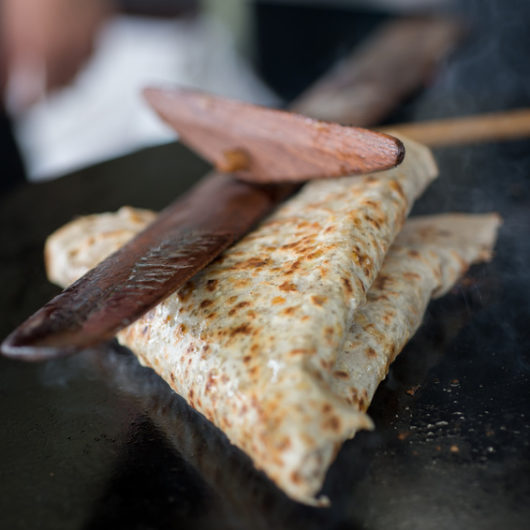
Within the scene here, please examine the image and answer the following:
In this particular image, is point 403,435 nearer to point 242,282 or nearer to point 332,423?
point 332,423

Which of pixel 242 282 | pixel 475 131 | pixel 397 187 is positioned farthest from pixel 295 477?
pixel 475 131

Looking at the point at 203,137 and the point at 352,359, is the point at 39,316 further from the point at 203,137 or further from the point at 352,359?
the point at 203,137

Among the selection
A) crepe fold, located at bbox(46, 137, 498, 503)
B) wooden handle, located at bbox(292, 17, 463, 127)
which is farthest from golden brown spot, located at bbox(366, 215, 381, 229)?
wooden handle, located at bbox(292, 17, 463, 127)

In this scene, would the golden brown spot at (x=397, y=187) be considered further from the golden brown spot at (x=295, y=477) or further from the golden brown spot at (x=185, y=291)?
the golden brown spot at (x=295, y=477)

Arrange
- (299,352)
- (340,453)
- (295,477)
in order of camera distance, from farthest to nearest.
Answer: (340,453) < (299,352) < (295,477)

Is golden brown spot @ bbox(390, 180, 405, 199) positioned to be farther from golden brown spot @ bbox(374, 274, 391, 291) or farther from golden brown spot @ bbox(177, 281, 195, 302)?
golden brown spot @ bbox(177, 281, 195, 302)

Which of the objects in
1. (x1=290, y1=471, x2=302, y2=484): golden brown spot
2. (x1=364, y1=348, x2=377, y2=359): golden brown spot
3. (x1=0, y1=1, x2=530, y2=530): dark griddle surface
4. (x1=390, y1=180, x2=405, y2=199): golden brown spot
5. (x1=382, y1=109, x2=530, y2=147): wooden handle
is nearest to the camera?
(x1=290, y1=471, x2=302, y2=484): golden brown spot

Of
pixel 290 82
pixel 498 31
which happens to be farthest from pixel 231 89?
pixel 498 31
